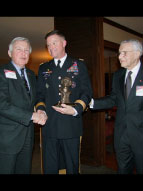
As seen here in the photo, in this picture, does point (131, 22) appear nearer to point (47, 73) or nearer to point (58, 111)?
point (47, 73)

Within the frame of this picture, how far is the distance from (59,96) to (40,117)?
0.33m

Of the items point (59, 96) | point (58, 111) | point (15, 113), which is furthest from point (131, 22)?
point (15, 113)

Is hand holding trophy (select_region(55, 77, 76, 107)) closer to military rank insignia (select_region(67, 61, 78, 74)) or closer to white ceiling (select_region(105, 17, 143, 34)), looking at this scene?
military rank insignia (select_region(67, 61, 78, 74))

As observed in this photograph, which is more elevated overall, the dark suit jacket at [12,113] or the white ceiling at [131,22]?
the white ceiling at [131,22]

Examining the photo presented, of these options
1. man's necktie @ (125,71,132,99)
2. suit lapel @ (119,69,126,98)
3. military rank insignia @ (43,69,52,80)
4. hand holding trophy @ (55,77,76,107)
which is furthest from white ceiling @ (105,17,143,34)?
hand holding trophy @ (55,77,76,107)

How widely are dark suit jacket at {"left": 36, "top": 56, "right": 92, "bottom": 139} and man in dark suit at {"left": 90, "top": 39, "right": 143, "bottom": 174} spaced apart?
0.43 m

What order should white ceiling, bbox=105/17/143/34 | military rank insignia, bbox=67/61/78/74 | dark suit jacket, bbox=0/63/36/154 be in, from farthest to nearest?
white ceiling, bbox=105/17/143/34 < military rank insignia, bbox=67/61/78/74 < dark suit jacket, bbox=0/63/36/154

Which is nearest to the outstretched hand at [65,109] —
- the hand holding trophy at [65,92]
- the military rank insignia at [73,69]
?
the hand holding trophy at [65,92]

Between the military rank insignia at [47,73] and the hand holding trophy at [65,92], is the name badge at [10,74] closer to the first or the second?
the military rank insignia at [47,73]

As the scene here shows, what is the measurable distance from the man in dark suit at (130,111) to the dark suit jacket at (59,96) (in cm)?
43

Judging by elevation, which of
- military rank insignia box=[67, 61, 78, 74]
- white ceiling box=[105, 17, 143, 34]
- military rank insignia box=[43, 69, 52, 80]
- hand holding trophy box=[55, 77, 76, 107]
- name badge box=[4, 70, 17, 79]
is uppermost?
white ceiling box=[105, 17, 143, 34]

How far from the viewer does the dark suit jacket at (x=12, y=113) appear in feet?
6.26

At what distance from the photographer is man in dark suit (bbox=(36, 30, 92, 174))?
2.09 meters
